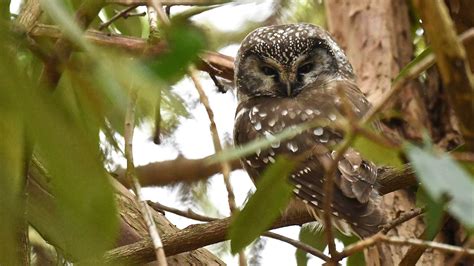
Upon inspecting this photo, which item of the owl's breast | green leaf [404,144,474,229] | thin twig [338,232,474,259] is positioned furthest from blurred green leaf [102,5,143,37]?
green leaf [404,144,474,229]

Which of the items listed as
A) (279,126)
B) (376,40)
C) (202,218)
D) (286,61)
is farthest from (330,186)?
(376,40)

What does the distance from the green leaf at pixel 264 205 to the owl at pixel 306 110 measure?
265mm

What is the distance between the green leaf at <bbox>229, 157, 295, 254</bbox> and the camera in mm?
1161

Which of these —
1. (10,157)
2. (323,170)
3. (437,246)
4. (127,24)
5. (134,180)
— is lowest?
(437,246)

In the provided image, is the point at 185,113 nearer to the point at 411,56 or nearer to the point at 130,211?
the point at 130,211

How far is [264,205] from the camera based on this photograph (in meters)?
1.23

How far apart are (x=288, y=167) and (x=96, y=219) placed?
266 mm

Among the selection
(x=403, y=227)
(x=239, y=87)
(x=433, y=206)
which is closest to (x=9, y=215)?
(x=433, y=206)

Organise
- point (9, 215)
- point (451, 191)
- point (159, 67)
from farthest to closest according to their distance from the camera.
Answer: point (9, 215), point (159, 67), point (451, 191)

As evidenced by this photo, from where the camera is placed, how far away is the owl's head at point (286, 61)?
2756 millimetres

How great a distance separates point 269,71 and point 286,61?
0.09 m

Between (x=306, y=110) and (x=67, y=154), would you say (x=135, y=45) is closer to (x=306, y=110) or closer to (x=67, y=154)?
(x=306, y=110)

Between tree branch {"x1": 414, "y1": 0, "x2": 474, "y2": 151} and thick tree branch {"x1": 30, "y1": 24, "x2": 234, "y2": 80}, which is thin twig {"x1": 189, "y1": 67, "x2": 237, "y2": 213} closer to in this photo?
thick tree branch {"x1": 30, "y1": 24, "x2": 234, "y2": 80}

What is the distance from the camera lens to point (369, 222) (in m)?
2.02
